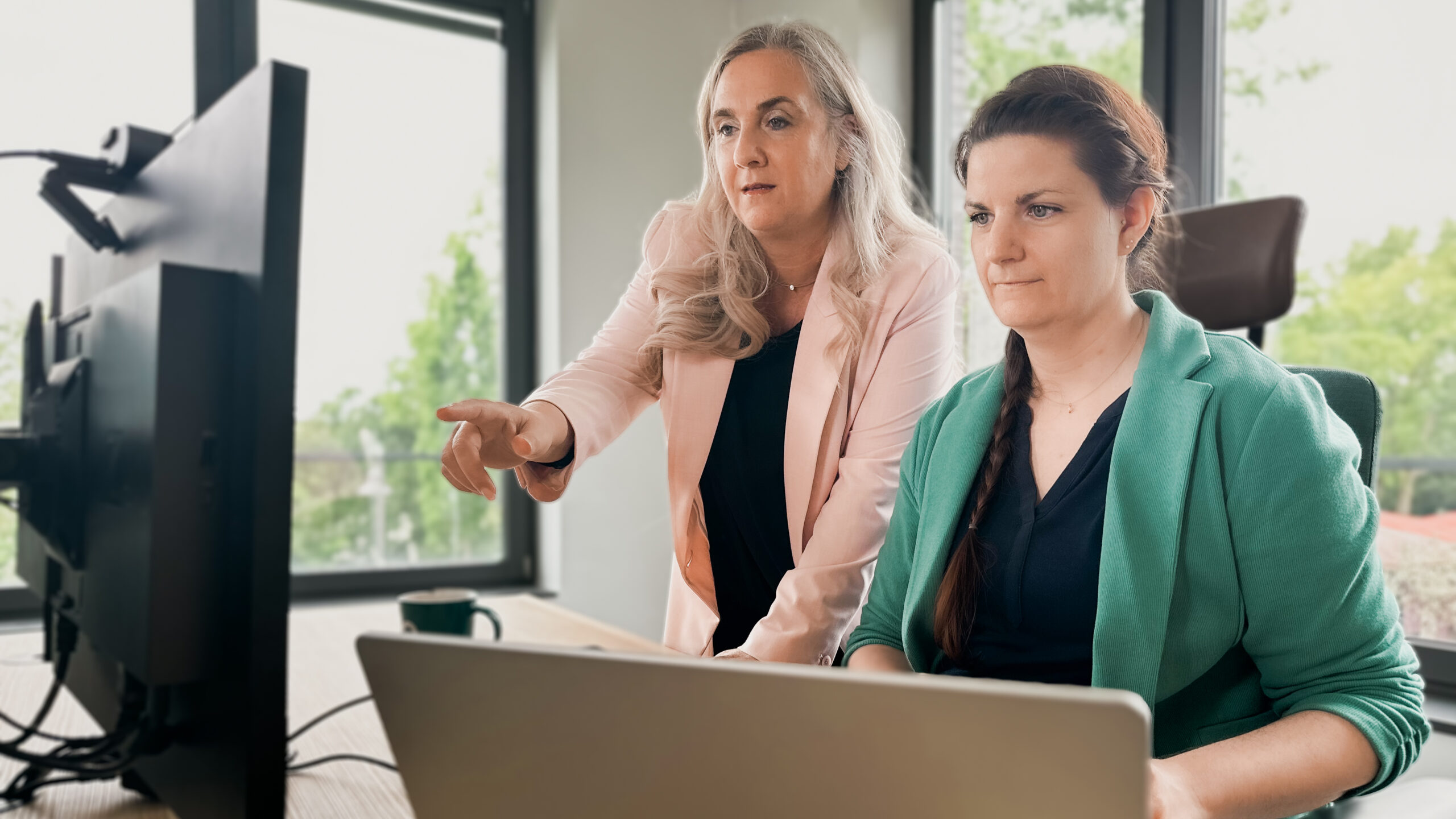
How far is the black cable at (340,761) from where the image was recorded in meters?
0.98

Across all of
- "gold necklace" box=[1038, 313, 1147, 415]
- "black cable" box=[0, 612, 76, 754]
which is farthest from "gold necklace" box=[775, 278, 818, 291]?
"black cable" box=[0, 612, 76, 754]

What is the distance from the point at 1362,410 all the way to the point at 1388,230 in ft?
3.96

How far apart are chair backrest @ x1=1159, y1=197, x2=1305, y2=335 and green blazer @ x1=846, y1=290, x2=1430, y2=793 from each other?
23.5 inches

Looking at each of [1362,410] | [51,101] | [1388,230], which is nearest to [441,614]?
[1362,410]

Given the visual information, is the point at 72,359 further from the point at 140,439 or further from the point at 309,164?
the point at 309,164

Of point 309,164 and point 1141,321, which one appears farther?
point 309,164

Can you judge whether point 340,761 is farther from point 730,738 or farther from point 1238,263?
point 1238,263

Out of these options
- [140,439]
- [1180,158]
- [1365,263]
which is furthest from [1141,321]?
[1180,158]

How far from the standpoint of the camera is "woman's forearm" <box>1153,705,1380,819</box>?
686 millimetres

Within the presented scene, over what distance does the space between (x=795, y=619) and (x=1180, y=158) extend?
1664mm

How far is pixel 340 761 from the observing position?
102cm

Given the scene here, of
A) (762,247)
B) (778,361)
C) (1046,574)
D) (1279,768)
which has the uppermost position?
(762,247)

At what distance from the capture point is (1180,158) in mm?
2213

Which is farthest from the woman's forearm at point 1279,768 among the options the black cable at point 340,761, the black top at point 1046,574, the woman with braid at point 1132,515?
the black cable at point 340,761
